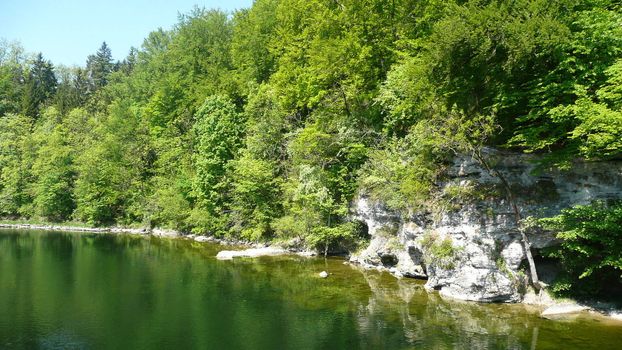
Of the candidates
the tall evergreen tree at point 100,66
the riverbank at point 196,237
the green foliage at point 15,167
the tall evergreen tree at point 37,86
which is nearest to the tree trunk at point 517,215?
the riverbank at point 196,237

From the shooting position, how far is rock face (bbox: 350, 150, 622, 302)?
2123 centimetres

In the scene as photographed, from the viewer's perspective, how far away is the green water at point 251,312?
18.5 meters

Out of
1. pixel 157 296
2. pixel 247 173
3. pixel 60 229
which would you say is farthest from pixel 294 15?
pixel 60 229

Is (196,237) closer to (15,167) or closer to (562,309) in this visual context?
(562,309)

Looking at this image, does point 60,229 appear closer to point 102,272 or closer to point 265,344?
point 102,272

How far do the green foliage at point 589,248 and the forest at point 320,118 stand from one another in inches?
3.9

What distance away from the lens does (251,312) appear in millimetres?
22734

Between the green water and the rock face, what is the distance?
1307 millimetres

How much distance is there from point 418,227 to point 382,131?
950 centimetres

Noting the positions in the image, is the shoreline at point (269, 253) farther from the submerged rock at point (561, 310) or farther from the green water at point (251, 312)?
the green water at point (251, 312)

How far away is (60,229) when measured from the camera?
6128 cm

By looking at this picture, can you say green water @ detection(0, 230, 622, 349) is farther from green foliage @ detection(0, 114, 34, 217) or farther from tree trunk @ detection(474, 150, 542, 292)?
green foliage @ detection(0, 114, 34, 217)

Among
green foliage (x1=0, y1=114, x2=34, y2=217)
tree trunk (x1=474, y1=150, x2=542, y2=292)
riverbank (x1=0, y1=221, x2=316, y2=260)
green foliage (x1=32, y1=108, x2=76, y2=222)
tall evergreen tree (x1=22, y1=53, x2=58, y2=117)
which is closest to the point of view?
tree trunk (x1=474, y1=150, x2=542, y2=292)

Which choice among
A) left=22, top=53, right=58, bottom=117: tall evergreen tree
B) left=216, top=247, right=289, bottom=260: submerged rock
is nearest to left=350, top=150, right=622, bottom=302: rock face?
left=216, top=247, right=289, bottom=260: submerged rock
